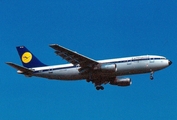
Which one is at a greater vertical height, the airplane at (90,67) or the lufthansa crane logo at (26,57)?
the lufthansa crane logo at (26,57)

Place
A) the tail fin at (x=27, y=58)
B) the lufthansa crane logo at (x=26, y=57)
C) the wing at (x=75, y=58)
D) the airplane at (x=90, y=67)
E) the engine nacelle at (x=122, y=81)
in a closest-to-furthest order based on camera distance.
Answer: the wing at (x=75, y=58), the airplane at (x=90, y=67), the tail fin at (x=27, y=58), the engine nacelle at (x=122, y=81), the lufthansa crane logo at (x=26, y=57)

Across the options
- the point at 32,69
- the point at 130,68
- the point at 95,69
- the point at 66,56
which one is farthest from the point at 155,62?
the point at 32,69

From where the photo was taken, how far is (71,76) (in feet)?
201

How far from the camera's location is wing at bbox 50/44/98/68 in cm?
5856

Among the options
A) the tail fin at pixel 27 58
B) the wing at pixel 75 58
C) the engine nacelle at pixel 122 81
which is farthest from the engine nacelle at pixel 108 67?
the tail fin at pixel 27 58

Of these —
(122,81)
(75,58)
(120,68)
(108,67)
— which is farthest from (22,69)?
(122,81)

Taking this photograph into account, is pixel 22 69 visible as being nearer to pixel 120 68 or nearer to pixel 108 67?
pixel 108 67

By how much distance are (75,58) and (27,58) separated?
924 cm

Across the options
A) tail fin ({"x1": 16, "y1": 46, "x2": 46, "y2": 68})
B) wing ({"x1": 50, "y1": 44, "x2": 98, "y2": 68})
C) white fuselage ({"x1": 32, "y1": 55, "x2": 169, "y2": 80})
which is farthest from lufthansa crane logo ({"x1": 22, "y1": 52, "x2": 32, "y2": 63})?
wing ({"x1": 50, "y1": 44, "x2": 98, "y2": 68})

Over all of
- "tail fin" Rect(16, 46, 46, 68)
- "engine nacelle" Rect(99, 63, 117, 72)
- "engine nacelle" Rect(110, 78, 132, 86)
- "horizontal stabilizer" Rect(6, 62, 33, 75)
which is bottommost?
"engine nacelle" Rect(110, 78, 132, 86)

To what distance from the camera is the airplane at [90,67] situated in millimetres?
59000

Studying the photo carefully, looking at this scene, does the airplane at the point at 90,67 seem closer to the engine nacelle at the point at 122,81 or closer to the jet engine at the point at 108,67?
the jet engine at the point at 108,67

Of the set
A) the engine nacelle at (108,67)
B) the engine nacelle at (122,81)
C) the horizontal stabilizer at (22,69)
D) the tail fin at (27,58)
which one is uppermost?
the tail fin at (27,58)

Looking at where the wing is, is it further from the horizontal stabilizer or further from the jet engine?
the horizontal stabilizer
